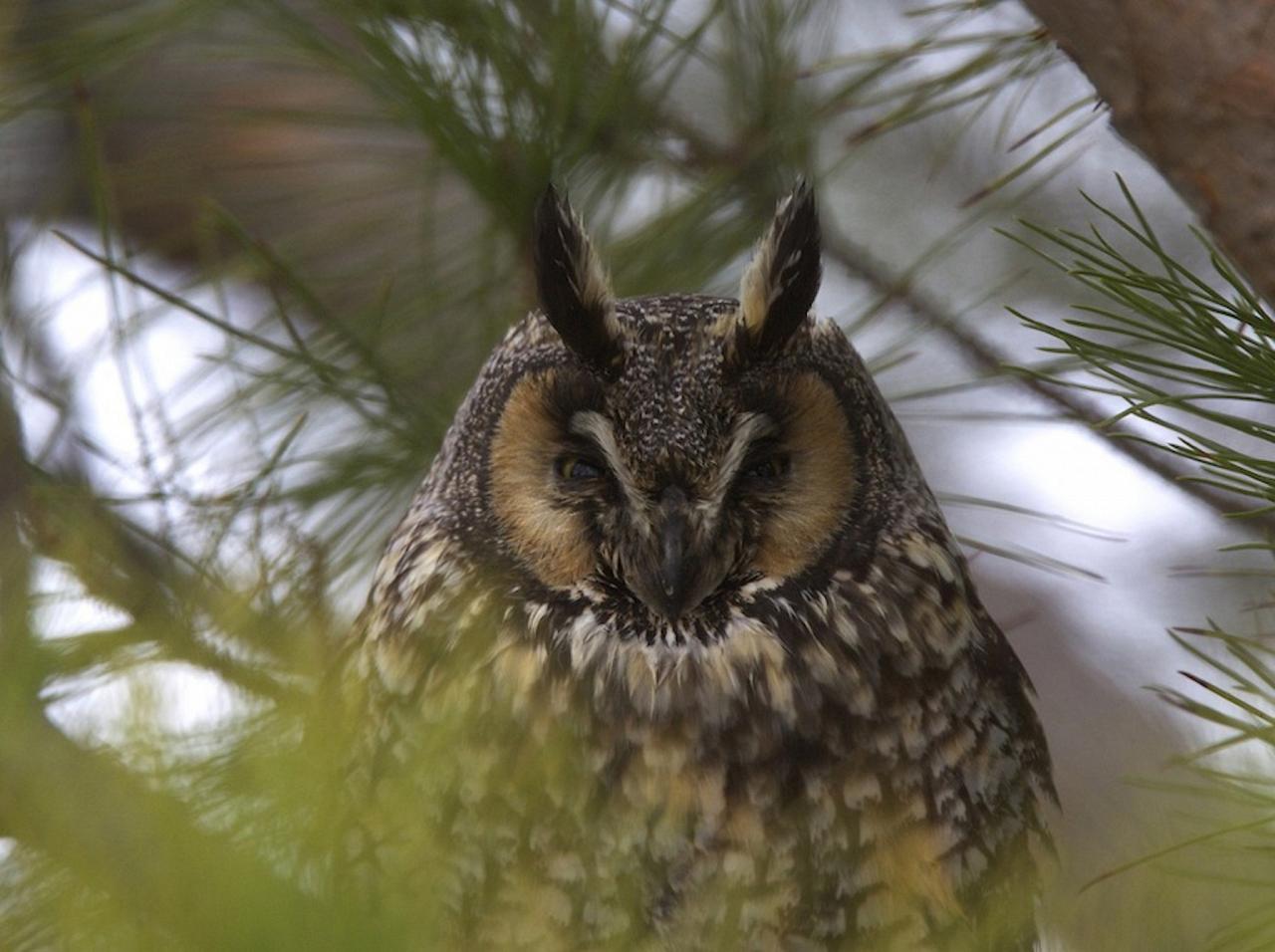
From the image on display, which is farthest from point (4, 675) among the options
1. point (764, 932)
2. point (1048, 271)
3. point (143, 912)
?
point (1048, 271)

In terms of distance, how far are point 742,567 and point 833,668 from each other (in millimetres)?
137

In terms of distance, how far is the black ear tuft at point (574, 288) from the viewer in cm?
152

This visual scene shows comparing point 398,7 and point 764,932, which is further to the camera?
point 398,7

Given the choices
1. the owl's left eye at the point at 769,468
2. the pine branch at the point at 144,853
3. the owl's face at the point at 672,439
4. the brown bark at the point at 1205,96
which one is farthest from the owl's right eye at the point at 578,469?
the pine branch at the point at 144,853

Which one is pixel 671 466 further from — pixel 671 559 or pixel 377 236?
pixel 377 236

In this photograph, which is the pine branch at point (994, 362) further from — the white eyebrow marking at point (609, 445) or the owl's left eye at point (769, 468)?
the white eyebrow marking at point (609, 445)

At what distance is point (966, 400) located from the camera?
2.01 m

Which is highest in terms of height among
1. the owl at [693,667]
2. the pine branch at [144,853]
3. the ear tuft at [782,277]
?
the ear tuft at [782,277]

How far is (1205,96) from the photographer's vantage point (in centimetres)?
105

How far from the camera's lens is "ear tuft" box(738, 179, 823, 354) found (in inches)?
60.4

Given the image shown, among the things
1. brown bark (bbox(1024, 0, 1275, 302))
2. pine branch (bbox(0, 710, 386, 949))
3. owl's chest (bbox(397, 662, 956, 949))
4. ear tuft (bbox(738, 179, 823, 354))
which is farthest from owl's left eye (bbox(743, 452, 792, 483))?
pine branch (bbox(0, 710, 386, 949))

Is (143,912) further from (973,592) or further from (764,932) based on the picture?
(973,592)

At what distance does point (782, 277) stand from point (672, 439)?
0.66ft

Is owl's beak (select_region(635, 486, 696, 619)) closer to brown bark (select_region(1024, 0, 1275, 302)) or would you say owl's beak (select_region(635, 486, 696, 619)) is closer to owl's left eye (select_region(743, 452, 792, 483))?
owl's left eye (select_region(743, 452, 792, 483))
